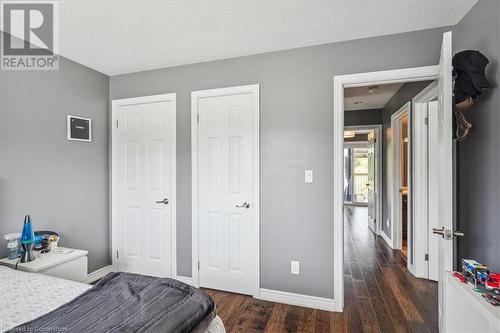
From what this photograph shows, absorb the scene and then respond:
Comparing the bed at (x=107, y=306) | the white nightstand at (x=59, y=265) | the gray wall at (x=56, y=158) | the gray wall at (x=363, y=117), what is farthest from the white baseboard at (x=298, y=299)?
the gray wall at (x=363, y=117)

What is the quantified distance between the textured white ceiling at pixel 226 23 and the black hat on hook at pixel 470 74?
19.0 inches

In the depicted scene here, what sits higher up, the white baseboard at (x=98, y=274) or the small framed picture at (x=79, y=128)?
the small framed picture at (x=79, y=128)

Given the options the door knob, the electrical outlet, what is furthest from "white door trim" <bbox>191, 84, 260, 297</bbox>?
the door knob

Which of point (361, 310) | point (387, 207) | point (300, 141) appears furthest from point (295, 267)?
point (387, 207)

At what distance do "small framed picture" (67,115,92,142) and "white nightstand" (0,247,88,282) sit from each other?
3.94ft

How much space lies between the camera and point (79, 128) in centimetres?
273

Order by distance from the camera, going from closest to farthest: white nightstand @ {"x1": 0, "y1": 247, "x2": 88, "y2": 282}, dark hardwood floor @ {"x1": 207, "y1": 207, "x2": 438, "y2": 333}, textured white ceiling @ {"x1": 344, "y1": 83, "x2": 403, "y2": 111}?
white nightstand @ {"x1": 0, "y1": 247, "x2": 88, "y2": 282}
dark hardwood floor @ {"x1": 207, "y1": 207, "x2": 438, "y2": 333}
textured white ceiling @ {"x1": 344, "y1": 83, "x2": 403, "y2": 111}

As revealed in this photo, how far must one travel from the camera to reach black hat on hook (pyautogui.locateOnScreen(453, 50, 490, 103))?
4.99 feet

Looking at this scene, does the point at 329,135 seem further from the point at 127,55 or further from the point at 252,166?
the point at 127,55

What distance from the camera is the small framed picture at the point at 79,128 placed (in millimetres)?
2643

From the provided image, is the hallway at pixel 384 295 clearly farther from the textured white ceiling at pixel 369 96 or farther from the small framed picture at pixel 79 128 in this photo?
the small framed picture at pixel 79 128

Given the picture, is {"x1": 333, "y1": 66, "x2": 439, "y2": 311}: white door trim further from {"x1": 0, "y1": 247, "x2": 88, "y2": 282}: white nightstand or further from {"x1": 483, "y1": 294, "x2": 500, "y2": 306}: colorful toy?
{"x1": 0, "y1": 247, "x2": 88, "y2": 282}: white nightstand

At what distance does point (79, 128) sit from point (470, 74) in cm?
343

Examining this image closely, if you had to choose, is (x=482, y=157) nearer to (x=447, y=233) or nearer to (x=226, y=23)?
(x=447, y=233)
